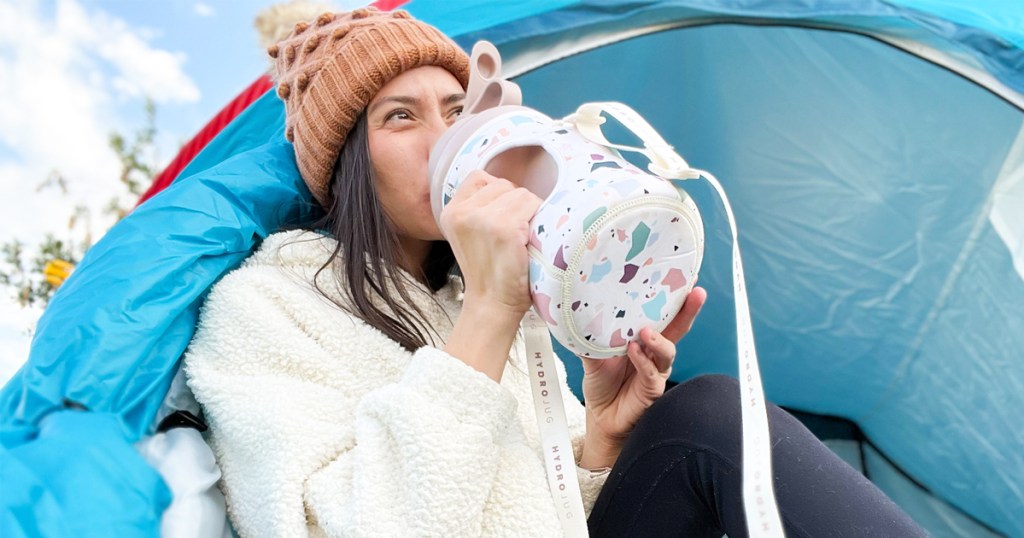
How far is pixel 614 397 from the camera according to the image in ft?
2.65

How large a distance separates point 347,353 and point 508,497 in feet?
0.63

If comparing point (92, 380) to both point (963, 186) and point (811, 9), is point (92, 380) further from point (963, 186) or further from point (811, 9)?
point (963, 186)

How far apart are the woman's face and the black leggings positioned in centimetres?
30

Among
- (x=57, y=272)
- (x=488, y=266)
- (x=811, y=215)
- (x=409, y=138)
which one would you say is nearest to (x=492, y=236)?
(x=488, y=266)

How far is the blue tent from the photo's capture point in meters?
0.70

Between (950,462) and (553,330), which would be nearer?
(553,330)

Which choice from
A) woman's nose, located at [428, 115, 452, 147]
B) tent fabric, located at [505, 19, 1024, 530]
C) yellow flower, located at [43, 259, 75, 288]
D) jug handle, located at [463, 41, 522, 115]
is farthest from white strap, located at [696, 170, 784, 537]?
yellow flower, located at [43, 259, 75, 288]

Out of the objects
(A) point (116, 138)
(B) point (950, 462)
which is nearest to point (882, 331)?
(B) point (950, 462)

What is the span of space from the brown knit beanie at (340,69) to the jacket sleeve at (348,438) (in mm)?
248

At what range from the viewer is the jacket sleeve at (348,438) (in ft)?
1.83

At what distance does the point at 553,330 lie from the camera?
0.59 m

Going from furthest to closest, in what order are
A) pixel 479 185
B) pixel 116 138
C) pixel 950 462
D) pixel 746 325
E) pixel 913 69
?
pixel 116 138, pixel 950 462, pixel 913 69, pixel 479 185, pixel 746 325

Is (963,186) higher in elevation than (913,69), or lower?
lower

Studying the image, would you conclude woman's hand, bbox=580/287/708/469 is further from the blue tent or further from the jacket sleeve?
the blue tent
